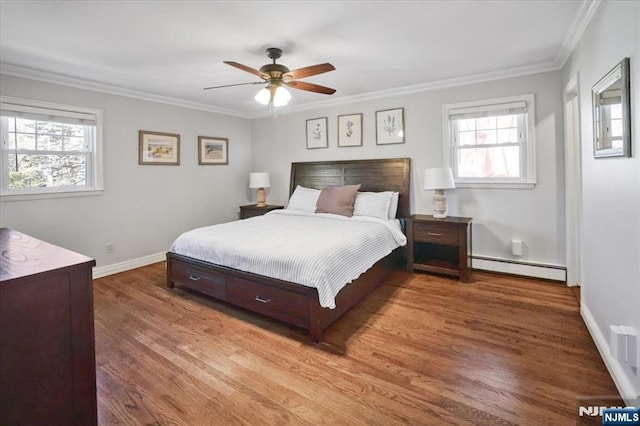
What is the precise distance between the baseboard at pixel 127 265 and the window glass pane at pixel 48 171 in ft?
3.53

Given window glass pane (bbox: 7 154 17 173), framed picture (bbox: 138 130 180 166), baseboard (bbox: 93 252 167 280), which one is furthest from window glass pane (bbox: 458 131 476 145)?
window glass pane (bbox: 7 154 17 173)

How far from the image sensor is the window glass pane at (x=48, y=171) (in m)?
3.40

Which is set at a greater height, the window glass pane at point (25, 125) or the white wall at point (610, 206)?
the window glass pane at point (25, 125)

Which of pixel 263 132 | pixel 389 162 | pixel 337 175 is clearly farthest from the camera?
pixel 263 132

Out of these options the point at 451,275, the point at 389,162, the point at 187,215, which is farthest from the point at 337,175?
the point at 187,215

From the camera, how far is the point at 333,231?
331 cm

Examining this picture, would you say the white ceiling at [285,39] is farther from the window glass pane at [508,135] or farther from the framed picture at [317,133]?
the framed picture at [317,133]

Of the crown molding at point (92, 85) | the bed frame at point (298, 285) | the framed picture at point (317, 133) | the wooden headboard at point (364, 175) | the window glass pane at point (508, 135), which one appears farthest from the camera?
the framed picture at point (317, 133)

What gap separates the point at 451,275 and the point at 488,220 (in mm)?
838

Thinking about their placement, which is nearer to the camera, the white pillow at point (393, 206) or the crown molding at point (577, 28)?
the crown molding at point (577, 28)

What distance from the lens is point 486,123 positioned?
3895mm

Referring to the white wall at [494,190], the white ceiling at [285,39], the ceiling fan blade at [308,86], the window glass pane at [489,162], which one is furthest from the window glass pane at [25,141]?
the window glass pane at [489,162]

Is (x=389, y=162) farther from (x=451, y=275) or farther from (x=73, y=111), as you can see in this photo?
(x=73, y=111)

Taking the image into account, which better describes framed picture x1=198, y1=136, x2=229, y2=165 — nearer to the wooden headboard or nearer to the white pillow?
the wooden headboard
